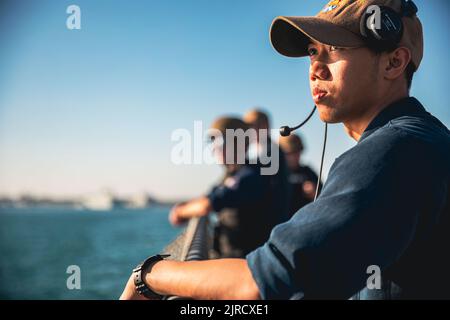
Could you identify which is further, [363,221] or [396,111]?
[396,111]

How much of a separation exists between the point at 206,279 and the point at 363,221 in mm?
398

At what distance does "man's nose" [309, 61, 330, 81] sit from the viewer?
1.39 m

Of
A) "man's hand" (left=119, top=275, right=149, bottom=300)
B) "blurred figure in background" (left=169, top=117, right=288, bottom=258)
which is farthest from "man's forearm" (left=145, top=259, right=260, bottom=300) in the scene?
"blurred figure in background" (left=169, top=117, right=288, bottom=258)

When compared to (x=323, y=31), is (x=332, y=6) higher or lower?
higher

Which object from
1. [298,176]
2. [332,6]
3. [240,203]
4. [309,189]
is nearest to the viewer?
[332,6]

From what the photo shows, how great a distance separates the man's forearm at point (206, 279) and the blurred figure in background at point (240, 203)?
215 cm

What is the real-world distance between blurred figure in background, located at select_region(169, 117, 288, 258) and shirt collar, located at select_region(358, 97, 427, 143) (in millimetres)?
2241

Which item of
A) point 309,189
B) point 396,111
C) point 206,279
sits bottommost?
point 309,189

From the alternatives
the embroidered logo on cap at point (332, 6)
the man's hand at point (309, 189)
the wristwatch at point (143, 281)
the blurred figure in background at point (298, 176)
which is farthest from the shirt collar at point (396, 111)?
the man's hand at point (309, 189)

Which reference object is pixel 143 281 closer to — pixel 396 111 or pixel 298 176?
pixel 396 111

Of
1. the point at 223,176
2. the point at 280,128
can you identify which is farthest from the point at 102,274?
the point at 280,128

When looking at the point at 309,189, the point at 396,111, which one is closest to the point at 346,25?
the point at 396,111

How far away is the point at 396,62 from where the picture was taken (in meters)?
1.40

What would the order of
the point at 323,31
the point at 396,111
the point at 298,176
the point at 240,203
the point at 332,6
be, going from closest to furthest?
the point at 396,111
the point at 323,31
the point at 332,6
the point at 240,203
the point at 298,176
